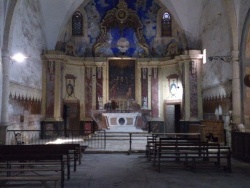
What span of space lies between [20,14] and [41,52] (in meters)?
3.68

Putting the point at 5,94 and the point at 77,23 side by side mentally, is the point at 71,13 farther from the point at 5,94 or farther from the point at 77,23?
the point at 5,94

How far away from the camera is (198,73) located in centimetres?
1828

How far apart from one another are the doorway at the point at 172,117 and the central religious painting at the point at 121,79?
2379 mm

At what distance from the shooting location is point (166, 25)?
2047cm

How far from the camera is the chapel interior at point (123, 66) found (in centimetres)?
1268

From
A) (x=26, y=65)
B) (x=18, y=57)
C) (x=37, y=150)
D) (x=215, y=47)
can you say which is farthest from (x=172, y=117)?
(x=37, y=150)

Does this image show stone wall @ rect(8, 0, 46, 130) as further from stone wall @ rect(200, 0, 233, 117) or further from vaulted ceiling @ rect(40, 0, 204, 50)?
stone wall @ rect(200, 0, 233, 117)

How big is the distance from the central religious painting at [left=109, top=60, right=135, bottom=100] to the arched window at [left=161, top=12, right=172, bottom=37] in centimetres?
279

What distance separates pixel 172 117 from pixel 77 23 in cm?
874

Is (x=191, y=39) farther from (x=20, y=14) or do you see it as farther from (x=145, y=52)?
(x=20, y=14)

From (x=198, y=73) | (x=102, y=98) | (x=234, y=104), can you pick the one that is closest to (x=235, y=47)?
(x=234, y=104)

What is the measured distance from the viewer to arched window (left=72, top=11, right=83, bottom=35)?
20.4 meters

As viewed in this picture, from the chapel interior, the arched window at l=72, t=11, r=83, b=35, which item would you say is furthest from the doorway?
the arched window at l=72, t=11, r=83, b=35

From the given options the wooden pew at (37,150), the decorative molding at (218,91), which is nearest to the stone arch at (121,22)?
the decorative molding at (218,91)
